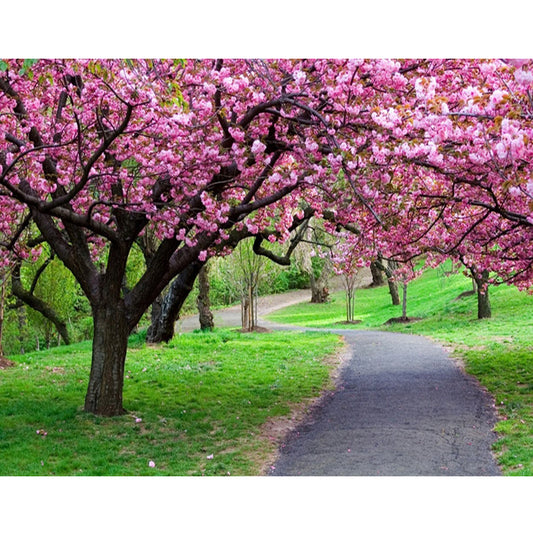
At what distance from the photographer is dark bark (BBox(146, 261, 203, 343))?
12.8m

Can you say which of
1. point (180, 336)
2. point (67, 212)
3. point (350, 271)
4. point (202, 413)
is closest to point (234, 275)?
point (180, 336)

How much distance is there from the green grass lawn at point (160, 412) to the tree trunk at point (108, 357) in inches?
9.5

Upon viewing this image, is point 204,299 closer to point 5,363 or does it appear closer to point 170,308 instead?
point 170,308

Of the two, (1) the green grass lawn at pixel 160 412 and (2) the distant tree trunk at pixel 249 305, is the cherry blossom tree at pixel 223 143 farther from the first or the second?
(2) the distant tree trunk at pixel 249 305

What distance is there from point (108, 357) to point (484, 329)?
1188cm

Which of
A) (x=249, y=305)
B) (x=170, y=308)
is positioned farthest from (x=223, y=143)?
(x=249, y=305)

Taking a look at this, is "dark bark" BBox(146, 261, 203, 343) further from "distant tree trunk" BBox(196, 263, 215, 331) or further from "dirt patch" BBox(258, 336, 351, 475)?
"dirt patch" BBox(258, 336, 351, 475)

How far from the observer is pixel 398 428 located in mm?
7148

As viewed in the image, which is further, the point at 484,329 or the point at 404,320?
the point at 404,320

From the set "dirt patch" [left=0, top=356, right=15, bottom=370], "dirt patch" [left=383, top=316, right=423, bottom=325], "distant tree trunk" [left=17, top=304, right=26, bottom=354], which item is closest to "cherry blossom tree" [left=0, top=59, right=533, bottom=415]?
"dirt patch" [left=0, top=356, right=15, bottom=370]

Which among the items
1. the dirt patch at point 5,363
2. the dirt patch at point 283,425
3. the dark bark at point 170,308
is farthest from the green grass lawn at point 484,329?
the dirt patch at point 5,363

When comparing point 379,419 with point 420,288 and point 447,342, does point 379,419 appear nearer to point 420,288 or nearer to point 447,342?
point 447,342

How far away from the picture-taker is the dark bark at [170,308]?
12796 millimetres

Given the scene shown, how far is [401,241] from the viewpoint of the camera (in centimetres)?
1059
